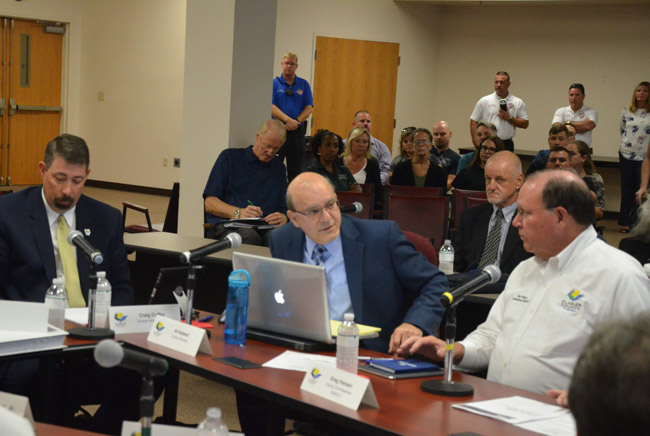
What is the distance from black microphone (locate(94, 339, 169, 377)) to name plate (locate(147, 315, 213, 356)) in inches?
45.4

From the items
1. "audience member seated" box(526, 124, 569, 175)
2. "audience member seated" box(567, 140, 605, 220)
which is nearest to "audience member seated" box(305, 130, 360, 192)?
"audience member seated" box(526, 124, 569, 175)

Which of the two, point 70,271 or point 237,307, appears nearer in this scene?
point 237,307

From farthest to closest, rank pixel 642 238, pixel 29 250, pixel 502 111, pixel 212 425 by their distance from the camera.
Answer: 1. pixel 502 111
2. pixel 642 238
3. pixel 29 250
4. pixel 212 425

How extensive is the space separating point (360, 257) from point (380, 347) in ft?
1.15

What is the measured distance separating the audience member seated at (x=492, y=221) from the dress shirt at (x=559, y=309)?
1752 millimetres

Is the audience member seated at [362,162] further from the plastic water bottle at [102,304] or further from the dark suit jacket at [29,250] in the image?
the plastic water bottle at [102,304]

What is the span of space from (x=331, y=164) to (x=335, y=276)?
13.3ft

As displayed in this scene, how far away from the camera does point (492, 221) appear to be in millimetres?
4730

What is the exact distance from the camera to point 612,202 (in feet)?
39.2

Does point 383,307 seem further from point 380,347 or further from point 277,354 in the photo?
point 277,354

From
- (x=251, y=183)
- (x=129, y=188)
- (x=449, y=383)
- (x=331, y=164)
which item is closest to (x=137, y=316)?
(x=449, y=383)

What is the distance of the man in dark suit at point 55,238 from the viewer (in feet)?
11.2

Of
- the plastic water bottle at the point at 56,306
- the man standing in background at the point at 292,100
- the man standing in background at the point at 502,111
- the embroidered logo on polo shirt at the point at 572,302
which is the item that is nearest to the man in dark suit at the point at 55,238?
the plastic water bottle at the point at 56,306

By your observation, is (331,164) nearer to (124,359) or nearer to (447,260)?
(447,260)
